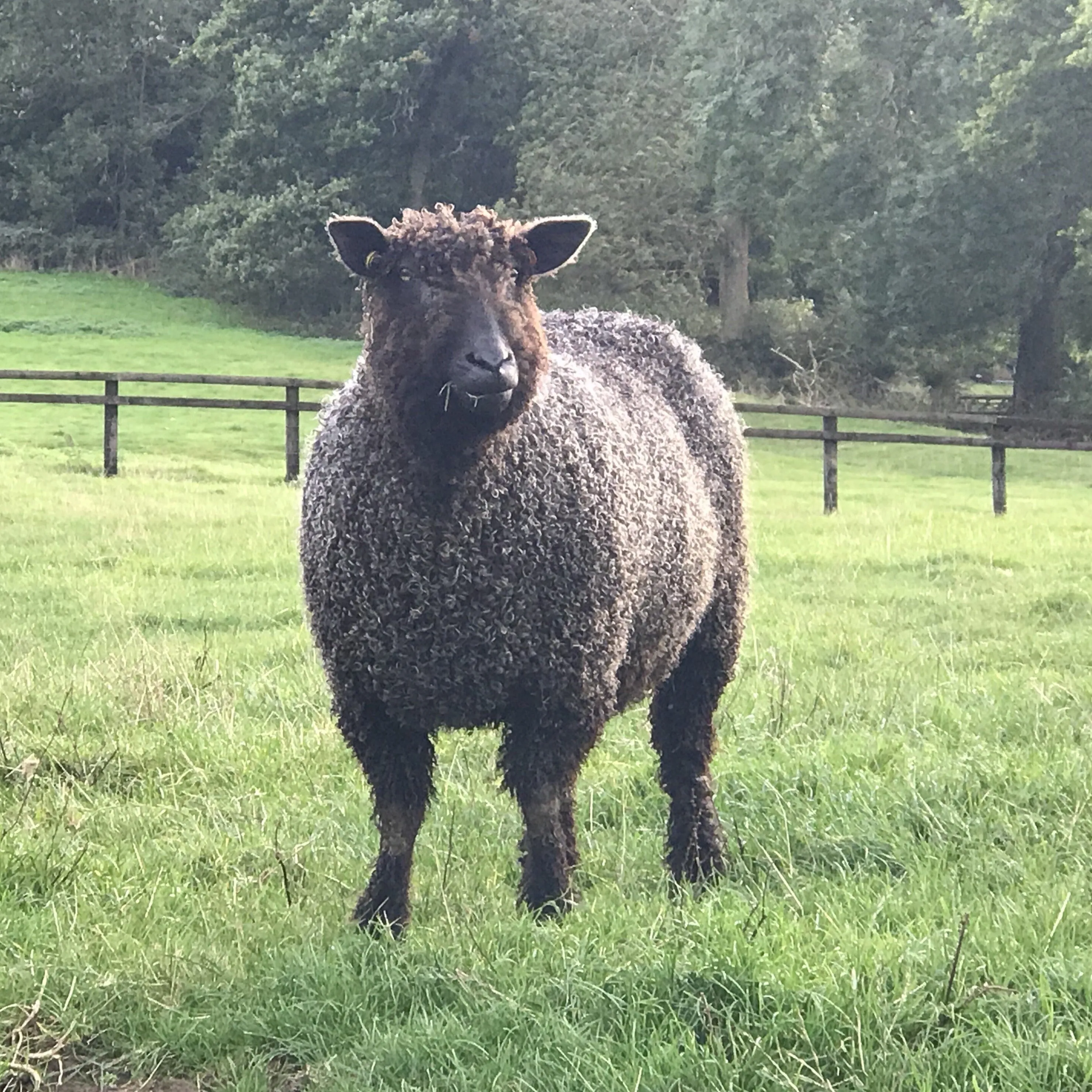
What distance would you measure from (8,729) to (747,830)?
124 inches

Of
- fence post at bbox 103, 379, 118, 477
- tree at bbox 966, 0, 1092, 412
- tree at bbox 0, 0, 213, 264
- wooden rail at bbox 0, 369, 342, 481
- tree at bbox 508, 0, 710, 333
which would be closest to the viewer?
fence post at bbox 103, 379, 118, 477

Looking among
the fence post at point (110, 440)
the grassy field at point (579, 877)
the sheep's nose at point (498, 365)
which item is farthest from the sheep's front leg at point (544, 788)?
the fence post at point (110, 440)

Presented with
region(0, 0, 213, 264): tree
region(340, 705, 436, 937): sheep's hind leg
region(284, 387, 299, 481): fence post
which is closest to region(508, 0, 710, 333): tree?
region(0, 0, 213, 264): tree

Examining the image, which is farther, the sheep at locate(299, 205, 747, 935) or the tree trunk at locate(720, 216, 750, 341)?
the tree trunk at locate(720, 216, 750, 341)

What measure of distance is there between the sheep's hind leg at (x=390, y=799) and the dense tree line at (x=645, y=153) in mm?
23401

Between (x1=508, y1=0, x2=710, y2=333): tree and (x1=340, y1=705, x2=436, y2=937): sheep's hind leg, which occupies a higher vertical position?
(x1=508, y1=0, x2=710, y2=333): tree

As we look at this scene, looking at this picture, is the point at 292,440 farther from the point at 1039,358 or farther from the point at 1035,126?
the point at 1039,358

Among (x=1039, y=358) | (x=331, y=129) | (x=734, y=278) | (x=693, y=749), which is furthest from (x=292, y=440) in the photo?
(x=331, y=129)

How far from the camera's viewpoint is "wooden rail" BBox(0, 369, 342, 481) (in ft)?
56.4

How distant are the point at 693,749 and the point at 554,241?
6.28 feet

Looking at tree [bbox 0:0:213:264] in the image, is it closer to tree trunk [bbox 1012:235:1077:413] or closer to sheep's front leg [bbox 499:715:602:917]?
tree trunk [bbox 1012:235:1077:413]

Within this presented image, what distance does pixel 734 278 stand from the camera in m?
36.0

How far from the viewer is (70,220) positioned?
4469cm

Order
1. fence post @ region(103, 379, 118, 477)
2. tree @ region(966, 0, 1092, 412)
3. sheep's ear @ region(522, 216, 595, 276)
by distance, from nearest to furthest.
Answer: sheep's ear @ region(522, 216, 595, 276), fence post @ region(103, 379, 118, 477), tree @ region(966, 0, 1092, 412)
